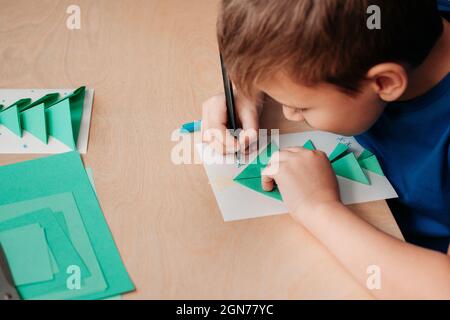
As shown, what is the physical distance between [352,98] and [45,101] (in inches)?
19.2

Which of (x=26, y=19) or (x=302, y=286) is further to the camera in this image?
(x=26, y=19)

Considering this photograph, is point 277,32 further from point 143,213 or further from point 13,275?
point 13,275

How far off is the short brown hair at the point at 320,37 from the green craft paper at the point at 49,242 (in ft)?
1.02

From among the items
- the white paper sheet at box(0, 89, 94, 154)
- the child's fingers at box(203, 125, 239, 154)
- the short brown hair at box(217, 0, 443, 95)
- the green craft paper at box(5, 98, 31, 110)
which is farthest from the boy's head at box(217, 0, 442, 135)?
the green craft paper at box(5, 98, 31, 110)

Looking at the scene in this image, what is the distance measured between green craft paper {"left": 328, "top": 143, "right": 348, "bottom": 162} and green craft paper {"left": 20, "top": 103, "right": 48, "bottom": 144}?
431mm

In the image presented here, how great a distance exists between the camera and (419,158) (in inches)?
34.7

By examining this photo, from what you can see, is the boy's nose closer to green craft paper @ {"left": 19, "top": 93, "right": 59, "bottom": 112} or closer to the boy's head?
the boy's head

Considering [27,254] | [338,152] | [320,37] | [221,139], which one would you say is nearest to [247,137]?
[221,139]

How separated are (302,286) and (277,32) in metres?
0.30

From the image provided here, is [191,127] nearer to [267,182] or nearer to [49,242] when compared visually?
[267,182]

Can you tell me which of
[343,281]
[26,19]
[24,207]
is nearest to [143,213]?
[24,207]

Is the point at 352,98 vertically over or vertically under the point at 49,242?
over

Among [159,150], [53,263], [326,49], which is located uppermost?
[326,49]
